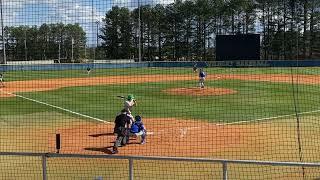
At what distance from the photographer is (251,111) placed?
66.6ft

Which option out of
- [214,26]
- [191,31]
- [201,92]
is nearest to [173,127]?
[191,31]

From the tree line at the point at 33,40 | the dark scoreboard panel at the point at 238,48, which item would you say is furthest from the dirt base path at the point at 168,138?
the dark scoreboard panel at the point at 238,48

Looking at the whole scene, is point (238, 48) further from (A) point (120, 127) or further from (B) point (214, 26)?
(A) point (120, 127)

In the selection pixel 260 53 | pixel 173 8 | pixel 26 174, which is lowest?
pixel 26 174

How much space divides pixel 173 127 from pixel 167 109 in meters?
4.72

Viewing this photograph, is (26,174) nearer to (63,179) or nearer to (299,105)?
(63,179)

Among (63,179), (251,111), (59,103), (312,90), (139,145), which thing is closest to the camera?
(63,179)

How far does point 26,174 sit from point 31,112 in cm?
1108

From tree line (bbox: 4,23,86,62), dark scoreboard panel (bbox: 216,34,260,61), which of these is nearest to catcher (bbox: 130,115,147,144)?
tree line (bbox: 4,23,86,62)

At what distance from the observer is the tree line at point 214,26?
17719mm

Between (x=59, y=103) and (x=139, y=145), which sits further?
(x=59, y=103)

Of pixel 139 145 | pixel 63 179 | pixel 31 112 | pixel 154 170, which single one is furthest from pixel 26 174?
pixel 31 112

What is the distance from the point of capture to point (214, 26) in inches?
814

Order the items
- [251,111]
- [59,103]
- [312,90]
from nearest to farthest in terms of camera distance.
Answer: [251,111] < [59,103] < [312,90]
